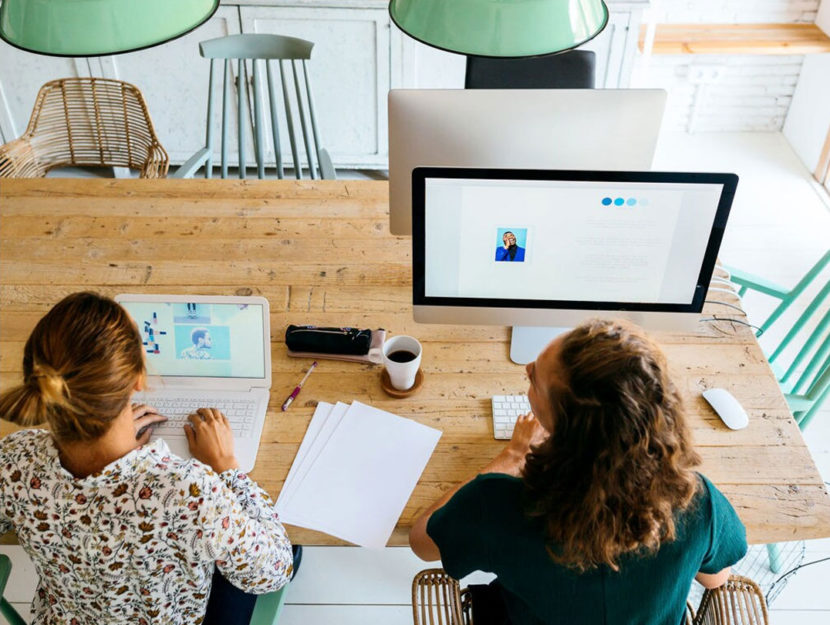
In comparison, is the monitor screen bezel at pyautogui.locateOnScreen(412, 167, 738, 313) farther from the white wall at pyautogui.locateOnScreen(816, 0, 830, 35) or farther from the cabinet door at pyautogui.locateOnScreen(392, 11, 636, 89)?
the white wall at pyautogui.locateOnScreen(816, 0, 830, 35)

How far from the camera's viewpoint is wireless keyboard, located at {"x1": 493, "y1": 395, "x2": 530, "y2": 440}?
150cm

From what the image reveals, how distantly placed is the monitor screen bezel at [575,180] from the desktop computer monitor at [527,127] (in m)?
0.23

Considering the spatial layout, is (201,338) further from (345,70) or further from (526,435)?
(345,70)

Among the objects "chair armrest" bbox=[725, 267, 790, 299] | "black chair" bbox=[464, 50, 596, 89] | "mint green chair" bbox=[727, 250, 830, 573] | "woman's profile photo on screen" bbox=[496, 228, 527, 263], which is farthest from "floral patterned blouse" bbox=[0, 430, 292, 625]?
"black chair" bbox=[464, 50, 596, 89]

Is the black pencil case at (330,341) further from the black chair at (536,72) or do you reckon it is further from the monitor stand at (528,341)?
the black chair at (536,72)

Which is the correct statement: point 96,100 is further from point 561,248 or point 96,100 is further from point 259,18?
point 561,248

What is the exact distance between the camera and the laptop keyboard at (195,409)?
1481mm

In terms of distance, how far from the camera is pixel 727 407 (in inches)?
59.9

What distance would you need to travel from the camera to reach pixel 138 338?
115 cm

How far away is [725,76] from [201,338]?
145 inches

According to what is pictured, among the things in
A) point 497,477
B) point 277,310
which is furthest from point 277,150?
point 497,477

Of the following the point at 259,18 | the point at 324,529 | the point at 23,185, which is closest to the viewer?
the point at 324,529

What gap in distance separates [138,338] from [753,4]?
3925mm

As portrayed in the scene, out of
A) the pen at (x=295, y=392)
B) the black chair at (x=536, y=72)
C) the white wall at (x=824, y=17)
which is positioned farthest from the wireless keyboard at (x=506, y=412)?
the white wall at (x=824, y=17)
